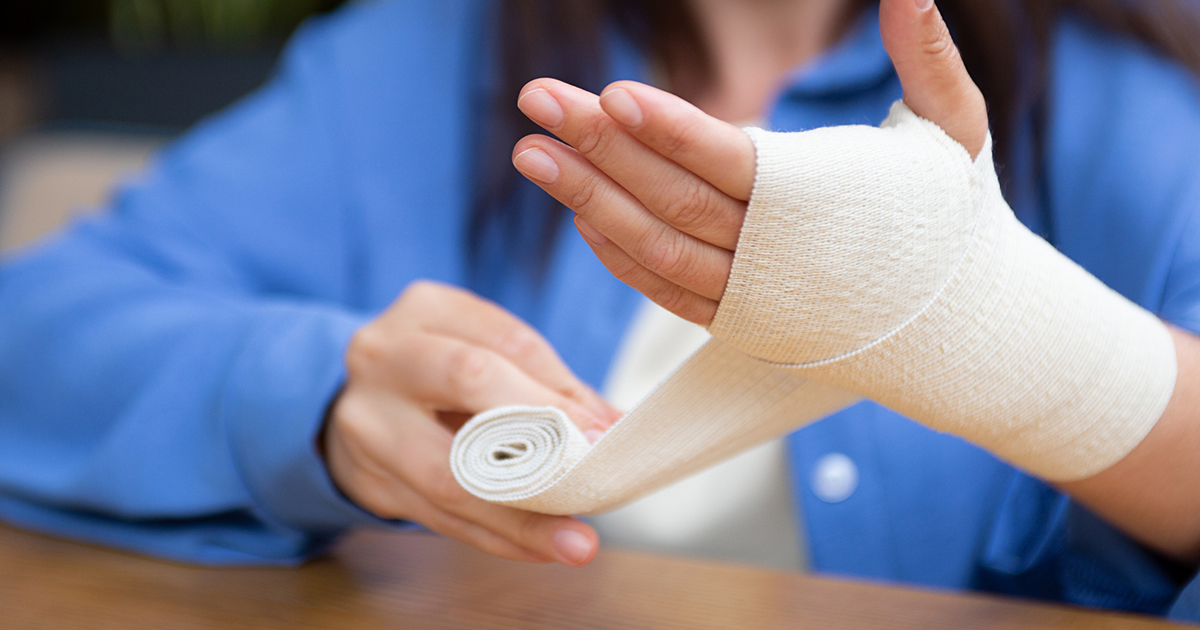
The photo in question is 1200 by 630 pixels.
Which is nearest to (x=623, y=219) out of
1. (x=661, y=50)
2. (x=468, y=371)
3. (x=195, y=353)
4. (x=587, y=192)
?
(x=587, y=192)

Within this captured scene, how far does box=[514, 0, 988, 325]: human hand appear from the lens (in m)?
0.26

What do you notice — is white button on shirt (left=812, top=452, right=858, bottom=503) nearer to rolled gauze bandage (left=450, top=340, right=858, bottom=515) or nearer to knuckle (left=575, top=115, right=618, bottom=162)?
rolled gauze bandage (left=450, top=340, right=858, bottom=515)

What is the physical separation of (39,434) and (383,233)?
0.29m

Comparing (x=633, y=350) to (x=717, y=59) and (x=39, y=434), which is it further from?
(x=39, y=434)

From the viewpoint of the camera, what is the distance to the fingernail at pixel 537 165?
27cm

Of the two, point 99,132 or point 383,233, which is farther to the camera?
point 99,132

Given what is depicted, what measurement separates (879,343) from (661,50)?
20.4 inches

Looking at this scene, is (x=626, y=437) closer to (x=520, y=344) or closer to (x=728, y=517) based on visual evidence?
(x=520, y=344)

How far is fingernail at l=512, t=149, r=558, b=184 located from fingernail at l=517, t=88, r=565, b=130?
0.01 meters

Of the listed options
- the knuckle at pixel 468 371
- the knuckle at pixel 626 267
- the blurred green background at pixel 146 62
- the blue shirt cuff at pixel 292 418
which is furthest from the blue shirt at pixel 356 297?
the blurred green background at pixel 146 62

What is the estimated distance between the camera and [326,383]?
1.45ft

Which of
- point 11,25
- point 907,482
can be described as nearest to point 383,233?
point 907,482

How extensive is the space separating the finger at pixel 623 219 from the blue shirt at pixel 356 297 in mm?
216

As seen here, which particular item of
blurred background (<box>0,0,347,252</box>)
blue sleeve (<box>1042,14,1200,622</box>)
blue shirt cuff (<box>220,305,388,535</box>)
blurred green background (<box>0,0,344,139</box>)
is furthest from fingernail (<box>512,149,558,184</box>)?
blurred green background (<box>0,0,344,139</box>)
